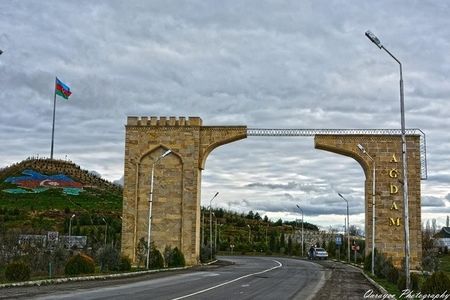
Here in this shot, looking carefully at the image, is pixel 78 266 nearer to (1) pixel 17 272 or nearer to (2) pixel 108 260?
(1) pixel 17 272

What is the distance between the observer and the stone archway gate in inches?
1540

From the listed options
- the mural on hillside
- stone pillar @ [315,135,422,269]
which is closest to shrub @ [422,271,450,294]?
stone pillar @ [315,135,422,269]

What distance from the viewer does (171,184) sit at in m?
40.3

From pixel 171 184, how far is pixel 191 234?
3.75 m

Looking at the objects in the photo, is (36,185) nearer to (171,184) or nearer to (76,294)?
(171,184)

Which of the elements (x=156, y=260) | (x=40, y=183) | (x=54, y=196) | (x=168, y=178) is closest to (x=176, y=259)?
(x=156, y=260)

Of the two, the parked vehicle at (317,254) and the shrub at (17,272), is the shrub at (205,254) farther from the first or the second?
the shrub at (17,272)

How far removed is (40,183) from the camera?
9438cm

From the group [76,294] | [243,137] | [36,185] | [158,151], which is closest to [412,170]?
[243,137]

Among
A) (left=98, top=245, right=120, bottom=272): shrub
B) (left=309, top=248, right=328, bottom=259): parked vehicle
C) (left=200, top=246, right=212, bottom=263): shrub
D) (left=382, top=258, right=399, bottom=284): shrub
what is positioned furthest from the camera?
(left=309, top=248, right=328, bottom=259): parked vehicle

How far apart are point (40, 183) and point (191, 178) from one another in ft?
200

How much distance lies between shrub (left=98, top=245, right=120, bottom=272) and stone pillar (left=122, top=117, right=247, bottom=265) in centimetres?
744

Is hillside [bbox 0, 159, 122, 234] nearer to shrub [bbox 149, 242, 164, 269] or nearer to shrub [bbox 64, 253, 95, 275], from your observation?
shrub [bbox 149, 242, 164, 269]

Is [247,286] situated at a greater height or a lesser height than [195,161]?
lesser
